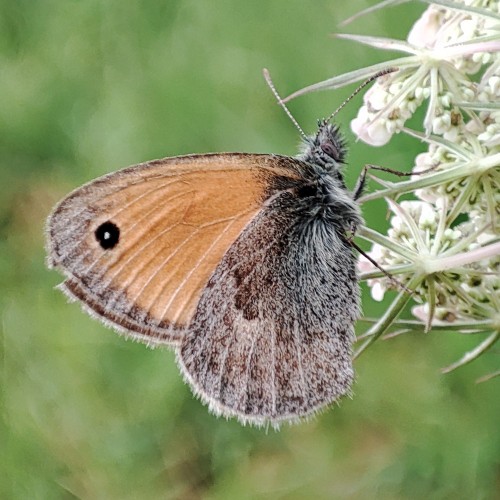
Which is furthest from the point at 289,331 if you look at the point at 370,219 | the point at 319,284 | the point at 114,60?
the point at 114,60

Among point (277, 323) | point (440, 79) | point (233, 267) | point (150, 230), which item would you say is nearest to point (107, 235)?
point (150, 230)

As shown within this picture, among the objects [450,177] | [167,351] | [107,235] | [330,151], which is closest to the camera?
[450,177]

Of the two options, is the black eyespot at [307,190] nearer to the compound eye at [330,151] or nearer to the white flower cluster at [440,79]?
the compound eye at [330,151]

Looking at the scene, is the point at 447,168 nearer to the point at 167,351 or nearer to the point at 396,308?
the point at 396,308

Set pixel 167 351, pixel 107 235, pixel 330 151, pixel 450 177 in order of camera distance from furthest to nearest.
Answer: pixel 167 351 → pixel 330 151 → pixel 107 235 → pixel 450 177

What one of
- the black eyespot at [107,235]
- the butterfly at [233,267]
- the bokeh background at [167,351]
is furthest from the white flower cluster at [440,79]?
the bokeh background at [167,351]

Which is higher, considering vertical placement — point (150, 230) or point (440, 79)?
point (440, 79)

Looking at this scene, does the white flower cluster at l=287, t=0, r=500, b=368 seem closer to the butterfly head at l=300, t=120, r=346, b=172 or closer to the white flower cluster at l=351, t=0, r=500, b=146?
the white flower cluster at l=351, t=0, r=500, b=146
